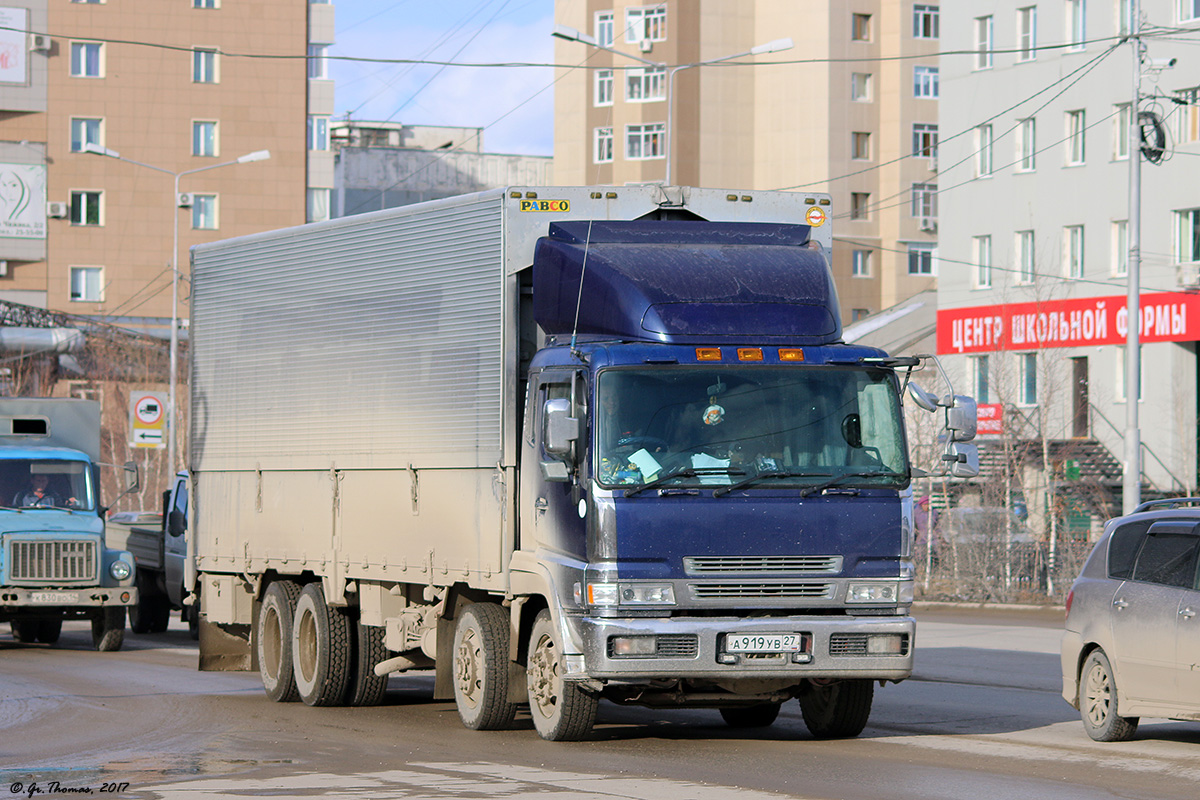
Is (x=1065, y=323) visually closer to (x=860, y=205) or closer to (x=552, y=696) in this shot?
(x=860, y=205)

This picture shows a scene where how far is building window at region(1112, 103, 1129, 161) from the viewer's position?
53281mm

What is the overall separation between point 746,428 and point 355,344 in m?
4.30

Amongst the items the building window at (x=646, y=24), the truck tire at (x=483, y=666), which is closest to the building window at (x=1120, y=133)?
the building window at (x=646, y=24)

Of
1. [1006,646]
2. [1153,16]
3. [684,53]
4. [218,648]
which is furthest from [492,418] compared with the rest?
[684,53]

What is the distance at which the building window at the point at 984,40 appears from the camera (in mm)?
58781

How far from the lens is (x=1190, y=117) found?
167 ft

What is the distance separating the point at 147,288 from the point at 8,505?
56.8 meters

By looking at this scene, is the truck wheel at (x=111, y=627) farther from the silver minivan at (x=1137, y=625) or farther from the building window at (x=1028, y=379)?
the building window at (x=1028, y=379)

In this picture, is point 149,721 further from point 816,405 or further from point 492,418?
point 816,405

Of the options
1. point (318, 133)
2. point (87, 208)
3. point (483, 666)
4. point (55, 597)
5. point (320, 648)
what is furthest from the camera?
point (318, 133)

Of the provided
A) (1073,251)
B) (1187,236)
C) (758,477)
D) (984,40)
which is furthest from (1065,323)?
(758,477)

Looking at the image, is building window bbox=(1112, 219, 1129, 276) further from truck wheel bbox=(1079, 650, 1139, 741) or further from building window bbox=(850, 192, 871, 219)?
truck wheel bbox=(1079, 650, 1139, 741)

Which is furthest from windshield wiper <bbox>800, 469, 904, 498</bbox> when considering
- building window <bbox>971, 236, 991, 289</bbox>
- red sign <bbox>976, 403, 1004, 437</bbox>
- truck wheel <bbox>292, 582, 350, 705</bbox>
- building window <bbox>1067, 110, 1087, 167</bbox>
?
building window <bbox>971, 236, 991, 289</bbox>

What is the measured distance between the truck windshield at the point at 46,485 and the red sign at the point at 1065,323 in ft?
84.3
